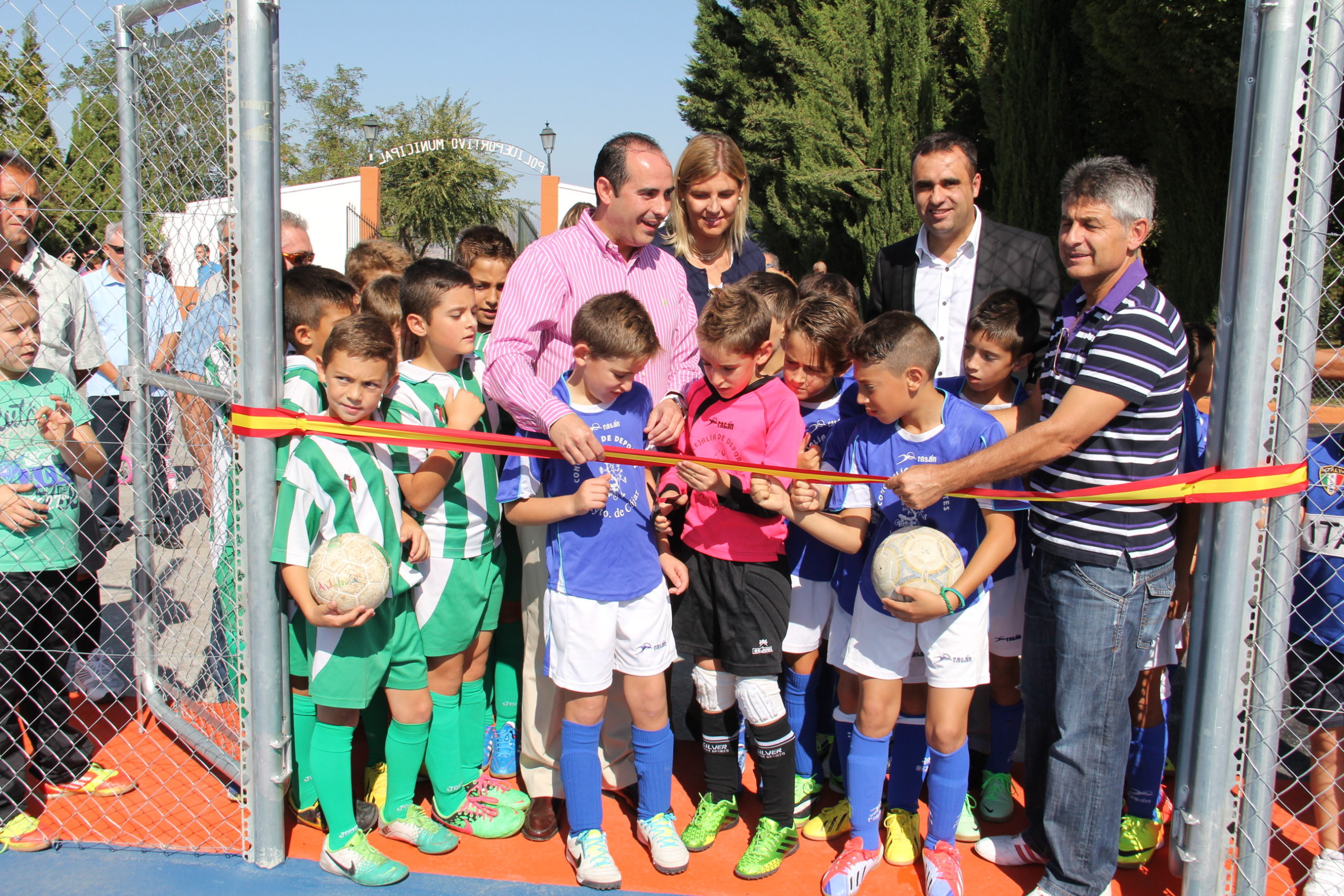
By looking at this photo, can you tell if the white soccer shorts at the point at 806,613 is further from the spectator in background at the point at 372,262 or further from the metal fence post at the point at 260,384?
the spectator in background at the point at 372,262

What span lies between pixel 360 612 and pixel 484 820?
3.43 ft

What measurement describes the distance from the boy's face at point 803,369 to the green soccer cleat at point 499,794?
6.16ft

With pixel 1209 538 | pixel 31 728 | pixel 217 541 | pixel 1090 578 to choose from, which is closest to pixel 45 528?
pixel 217 541

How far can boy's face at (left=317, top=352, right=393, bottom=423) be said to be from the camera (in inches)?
119

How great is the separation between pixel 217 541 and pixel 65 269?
1629 millimetres

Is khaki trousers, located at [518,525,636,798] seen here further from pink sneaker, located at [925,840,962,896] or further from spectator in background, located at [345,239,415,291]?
spectator in background, located at [345,239,415,291]

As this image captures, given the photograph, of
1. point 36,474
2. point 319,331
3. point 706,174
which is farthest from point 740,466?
point 36,474

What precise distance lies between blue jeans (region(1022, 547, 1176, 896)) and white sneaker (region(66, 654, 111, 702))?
4227 millimetres

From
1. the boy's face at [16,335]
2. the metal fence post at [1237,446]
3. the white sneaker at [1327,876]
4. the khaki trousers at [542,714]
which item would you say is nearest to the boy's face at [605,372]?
the khaki trousers at [542,714]

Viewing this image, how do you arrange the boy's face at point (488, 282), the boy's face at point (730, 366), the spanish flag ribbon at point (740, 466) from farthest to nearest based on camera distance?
the boy's face at point (488, 282) → the boy's face at point (730, 366) → the spanish flag ribbon at point (740, 466)

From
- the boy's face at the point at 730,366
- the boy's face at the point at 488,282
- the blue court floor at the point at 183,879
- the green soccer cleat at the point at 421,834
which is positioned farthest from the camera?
the boy's face at the point at 488,282

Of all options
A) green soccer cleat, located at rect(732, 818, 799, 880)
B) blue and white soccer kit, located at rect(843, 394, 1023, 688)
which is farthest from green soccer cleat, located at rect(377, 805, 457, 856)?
blue and white soccer kit, located at rect(843, 394, 1023, 688)

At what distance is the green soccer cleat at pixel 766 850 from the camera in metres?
3.13

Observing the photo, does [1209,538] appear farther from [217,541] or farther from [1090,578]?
[217,541]
